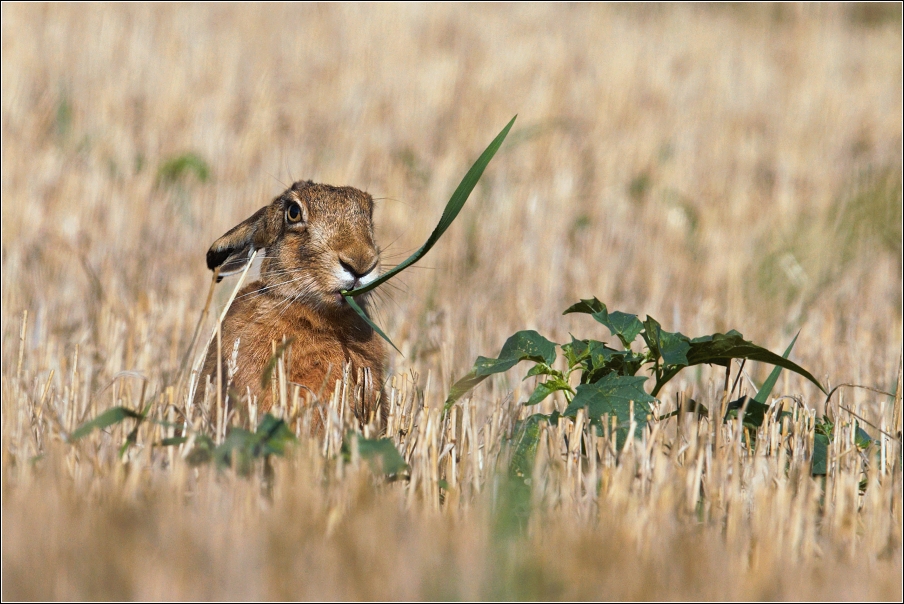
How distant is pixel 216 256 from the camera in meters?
4.54

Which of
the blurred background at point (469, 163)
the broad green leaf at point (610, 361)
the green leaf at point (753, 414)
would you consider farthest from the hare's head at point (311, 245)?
the green leaf at point (753, 414)

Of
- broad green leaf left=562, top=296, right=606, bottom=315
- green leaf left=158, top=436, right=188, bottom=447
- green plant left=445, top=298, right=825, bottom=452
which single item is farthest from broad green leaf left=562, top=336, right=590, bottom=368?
green leaf left=158, top=436, right=188, bottom=447

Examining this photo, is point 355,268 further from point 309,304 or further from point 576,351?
point 576,351

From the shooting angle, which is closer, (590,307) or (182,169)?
(590,307)

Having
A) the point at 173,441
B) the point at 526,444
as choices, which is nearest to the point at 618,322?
the point at 526,444

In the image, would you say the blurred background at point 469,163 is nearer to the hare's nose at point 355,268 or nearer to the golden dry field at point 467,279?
the golden dry field at point 467,279

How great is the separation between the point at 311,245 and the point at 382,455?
1399 mm

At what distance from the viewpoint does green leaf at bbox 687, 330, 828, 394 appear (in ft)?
11.2

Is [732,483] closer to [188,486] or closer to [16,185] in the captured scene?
[188,486]

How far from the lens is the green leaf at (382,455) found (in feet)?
9.50

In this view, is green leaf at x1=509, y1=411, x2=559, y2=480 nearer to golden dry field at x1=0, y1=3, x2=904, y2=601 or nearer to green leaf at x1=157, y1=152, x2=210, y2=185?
golden dry field at x1=0, y1=3, x2=904, y2=601

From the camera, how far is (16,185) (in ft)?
26.2

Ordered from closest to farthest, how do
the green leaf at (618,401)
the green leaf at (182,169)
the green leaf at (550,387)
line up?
the green leaf at (618,401), the green leaf at (550,387), the green leaf at (182,169)

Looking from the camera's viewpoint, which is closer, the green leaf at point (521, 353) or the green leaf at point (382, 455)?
the green leaf at point (382, 455)
